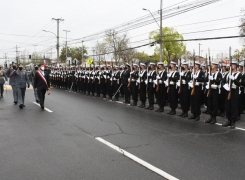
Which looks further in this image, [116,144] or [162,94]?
[162,94]

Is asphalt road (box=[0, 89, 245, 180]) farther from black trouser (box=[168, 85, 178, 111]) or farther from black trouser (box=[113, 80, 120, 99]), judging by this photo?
black trouser (box=[113, 80, 120, 99])

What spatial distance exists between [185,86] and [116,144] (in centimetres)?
443

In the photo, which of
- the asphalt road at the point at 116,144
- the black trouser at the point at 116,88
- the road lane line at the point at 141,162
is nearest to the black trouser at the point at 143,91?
the asphalt road at the point at 116,144

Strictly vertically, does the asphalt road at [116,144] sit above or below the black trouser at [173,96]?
below

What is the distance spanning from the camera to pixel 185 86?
9734 mm

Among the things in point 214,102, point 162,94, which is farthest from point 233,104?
point 162,94

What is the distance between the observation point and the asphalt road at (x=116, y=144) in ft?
14.8

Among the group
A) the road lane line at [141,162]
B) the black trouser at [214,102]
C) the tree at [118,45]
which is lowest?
the road lane line at [141,162]

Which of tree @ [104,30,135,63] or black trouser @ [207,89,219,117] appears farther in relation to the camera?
tree @ [104,30,135,63]

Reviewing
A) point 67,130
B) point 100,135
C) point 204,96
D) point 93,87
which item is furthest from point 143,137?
point 93,87

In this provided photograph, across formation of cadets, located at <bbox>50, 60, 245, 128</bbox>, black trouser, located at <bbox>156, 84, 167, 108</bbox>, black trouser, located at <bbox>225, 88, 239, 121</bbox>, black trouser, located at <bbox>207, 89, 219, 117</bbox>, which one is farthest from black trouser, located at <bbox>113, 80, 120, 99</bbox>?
black trouser, located at <bbox>225, 88, 239, 121</bbox>

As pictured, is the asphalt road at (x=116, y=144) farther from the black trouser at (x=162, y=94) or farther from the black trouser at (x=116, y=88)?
the black trouser at (x=116, y=88)

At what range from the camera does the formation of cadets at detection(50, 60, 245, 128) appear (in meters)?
8.00

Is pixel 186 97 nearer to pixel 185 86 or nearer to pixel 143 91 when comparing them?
pixel 185 86
